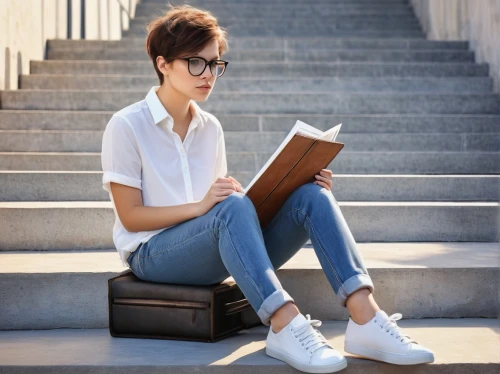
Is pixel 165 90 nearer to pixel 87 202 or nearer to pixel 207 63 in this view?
pixel 207 63

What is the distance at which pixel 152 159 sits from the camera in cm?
263

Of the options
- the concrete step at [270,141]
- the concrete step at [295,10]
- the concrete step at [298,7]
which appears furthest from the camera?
the concrete step at [298,7]

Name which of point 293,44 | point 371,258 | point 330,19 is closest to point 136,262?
point 371,258

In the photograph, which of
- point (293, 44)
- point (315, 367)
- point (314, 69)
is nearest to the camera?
point (315, 367)

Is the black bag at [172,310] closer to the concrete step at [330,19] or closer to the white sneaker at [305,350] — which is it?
the white sneaker at [305,350]

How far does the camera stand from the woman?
2.35 meters

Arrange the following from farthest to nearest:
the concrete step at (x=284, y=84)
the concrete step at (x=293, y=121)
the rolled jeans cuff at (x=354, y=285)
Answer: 1. the concrete step at (x=284, y=84)
2. the concrete step at (x=293, y=121)
3. the rolled jeans cuff at (x=354, y=285)

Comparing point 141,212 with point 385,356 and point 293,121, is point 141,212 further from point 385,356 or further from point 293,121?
point 293,121

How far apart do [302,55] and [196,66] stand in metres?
4.09

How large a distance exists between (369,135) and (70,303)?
2571mm

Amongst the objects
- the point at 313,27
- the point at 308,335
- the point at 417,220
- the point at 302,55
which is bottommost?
the point at 308,335

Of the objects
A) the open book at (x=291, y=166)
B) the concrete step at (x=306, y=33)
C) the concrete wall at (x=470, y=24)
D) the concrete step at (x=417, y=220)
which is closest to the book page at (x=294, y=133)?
the open book at (x=291, y=166)

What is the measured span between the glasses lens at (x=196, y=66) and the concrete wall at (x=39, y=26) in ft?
9.43

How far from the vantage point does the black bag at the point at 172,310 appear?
8.47 ft
